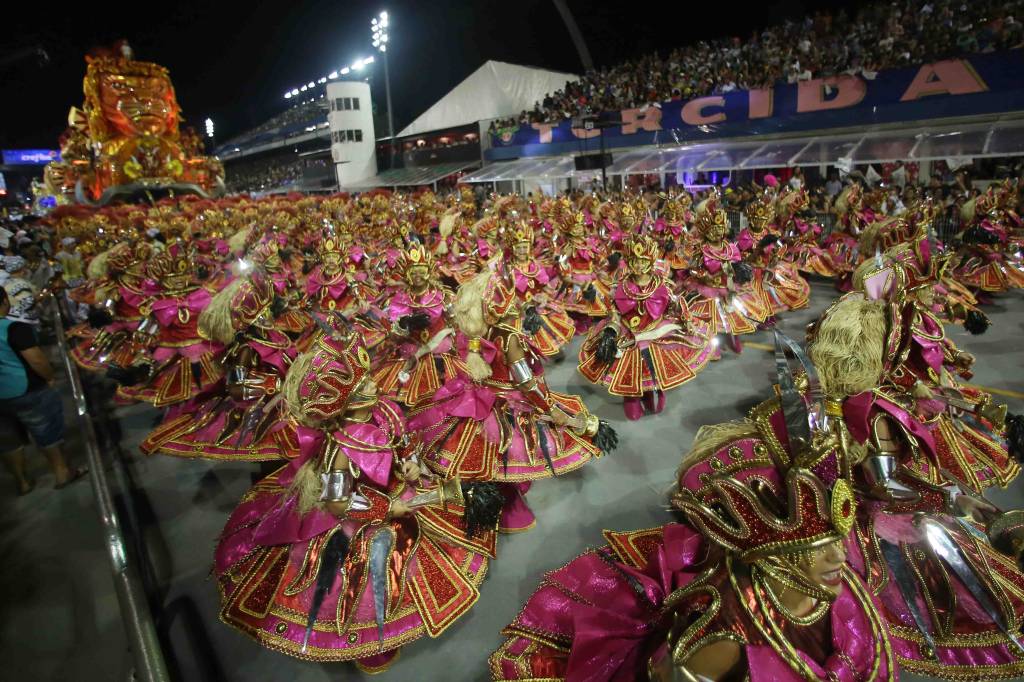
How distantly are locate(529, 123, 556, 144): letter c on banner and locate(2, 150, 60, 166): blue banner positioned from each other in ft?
207

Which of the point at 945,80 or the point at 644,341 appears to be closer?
the point at 644,341

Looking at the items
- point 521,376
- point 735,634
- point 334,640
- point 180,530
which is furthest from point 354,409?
point 180,530

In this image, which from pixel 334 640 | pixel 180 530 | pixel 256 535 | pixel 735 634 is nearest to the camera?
pixel 735 634

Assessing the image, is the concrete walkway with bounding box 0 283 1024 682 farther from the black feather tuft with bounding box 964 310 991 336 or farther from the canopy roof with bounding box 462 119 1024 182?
the canopy roof with bounding box 462 119 1024 182

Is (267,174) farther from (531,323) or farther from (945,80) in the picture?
(531,323)

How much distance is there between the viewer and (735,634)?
4.88ft

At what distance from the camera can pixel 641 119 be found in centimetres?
2089

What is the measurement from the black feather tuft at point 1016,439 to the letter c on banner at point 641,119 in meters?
19.3

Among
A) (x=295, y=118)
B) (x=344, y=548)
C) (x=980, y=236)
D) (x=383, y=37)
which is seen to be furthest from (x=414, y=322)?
(x=295, y=118)

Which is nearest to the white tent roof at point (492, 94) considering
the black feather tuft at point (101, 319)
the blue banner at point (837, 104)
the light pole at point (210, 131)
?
the blue banner at point (837, 104)

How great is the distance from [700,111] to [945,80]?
7.10 m

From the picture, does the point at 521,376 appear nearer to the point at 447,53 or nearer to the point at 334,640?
the point at 334,640

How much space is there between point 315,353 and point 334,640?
1393 mm

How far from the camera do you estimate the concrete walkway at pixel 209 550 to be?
3.26m
